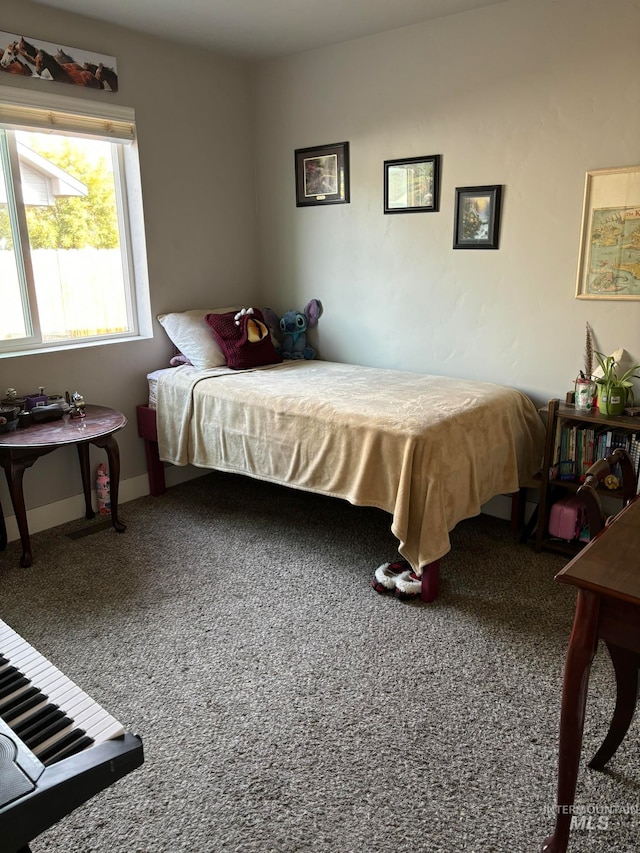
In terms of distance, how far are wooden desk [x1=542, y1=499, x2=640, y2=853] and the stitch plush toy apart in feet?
8.92

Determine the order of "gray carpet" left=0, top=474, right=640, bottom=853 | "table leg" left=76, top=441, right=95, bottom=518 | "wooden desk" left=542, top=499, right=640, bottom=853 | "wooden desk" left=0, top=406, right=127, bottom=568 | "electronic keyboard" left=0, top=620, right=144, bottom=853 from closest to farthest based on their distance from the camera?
"electronic keyboard" left=0, top=620, right=144, bottom=853 < "wooden desk" left=542, top=499, right=640, bottom=853 < "gray carpet" left=0, top=474, right=640, bottom=853 < "wooden desk" left=0, top=406, right=127, bottom=568 < "table leg" left=76, top=441, right=95, bottom=518

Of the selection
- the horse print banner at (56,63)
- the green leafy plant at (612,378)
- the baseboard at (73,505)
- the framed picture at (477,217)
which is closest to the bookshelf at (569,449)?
the green leafy plant at (612,378)

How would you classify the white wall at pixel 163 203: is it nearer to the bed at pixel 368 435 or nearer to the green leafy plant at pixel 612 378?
the bed at pixel 368 435

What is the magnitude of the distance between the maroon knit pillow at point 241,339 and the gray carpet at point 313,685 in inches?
38.8

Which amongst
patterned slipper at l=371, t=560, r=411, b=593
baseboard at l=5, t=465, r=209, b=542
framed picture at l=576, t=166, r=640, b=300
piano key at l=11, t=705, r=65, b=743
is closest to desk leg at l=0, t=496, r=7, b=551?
baseboard at l=5, t=465, r=209, b=542

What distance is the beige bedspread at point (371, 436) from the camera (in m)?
2.53

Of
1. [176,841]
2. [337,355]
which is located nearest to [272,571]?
[176,841]

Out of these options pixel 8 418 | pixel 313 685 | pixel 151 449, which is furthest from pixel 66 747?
pixel 151 449

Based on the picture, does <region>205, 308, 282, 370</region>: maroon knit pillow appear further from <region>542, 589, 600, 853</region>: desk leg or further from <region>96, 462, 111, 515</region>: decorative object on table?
<region>542, 589, 600, 853</region>: desk leg

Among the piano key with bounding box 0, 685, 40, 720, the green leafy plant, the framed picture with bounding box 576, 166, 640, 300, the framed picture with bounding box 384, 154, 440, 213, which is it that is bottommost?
the piano key with bounding box 0, 685, 40, 720

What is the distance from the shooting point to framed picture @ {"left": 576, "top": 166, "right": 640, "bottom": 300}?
277 cm

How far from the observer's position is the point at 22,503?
9.41 ft

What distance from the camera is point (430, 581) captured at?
2.58 m

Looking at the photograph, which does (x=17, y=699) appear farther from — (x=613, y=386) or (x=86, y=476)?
(x=613, y=386)
